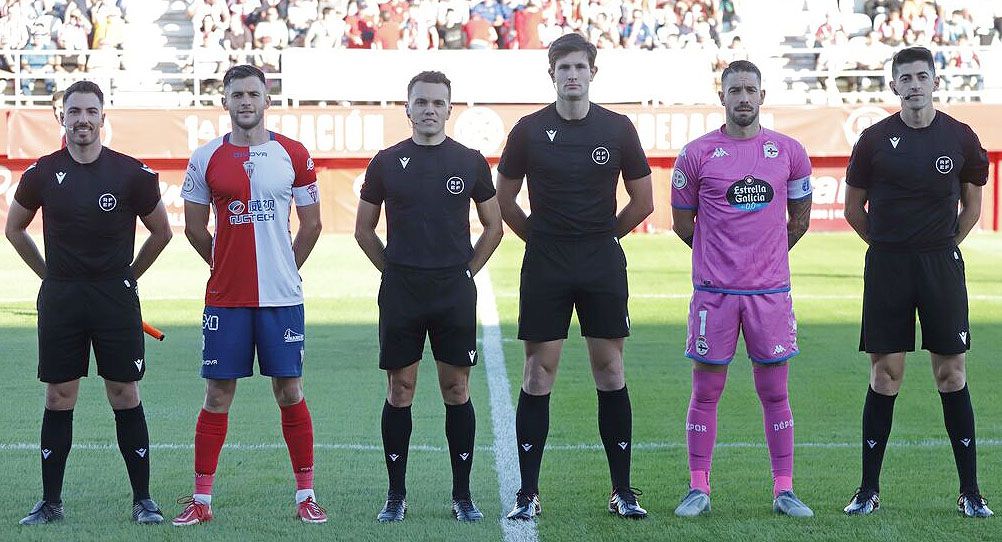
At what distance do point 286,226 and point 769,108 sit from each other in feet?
72.0

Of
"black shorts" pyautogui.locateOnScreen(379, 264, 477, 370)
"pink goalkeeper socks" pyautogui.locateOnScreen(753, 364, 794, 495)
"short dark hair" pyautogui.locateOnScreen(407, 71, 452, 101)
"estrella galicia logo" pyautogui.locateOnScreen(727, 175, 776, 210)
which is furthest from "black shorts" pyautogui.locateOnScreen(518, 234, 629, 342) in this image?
"short dark hair" pyautogui.locateOnScreen(407, 71, 452, 101)

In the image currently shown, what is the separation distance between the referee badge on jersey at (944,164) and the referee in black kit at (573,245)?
130 centimetres

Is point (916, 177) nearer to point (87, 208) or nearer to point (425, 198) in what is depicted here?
point (425, 198)

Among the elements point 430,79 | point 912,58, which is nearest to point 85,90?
point 430,79

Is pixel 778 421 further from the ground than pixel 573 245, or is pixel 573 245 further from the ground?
pixel 573 245

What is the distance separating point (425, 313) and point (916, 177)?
2244 millimetres

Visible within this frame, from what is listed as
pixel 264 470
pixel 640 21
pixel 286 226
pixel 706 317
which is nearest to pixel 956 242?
pixel 706 317

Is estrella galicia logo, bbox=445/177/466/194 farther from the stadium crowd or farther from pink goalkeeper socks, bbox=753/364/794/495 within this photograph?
the stadium crowd

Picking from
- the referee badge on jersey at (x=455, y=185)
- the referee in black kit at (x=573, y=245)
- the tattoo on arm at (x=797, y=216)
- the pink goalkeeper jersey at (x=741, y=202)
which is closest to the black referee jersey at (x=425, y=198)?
the referee badge on jersey at (x=455, y=185)

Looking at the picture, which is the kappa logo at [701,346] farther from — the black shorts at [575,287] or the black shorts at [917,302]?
the black shorts at [917,302]

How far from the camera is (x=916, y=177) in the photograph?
613 centimetres

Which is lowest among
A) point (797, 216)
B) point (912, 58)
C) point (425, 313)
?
point (425, 313)

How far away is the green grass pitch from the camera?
234 inches

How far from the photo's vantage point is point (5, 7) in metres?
28.2
